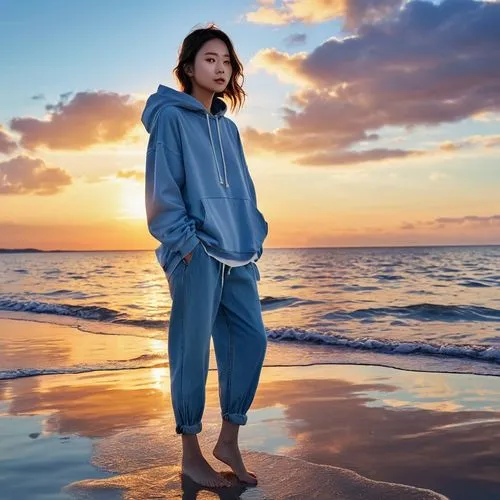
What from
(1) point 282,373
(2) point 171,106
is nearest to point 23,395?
(1) point 282,373

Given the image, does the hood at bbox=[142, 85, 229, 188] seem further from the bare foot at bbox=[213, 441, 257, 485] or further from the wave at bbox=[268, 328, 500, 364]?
the wave at bbox=[268, 328, 500, 364]

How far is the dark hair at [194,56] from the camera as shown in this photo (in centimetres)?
308

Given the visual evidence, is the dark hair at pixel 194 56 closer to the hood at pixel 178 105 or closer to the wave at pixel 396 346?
the hood at pixel 178 105

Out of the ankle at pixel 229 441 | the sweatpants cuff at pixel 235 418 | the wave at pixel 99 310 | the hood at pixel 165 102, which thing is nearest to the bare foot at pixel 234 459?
the ankle at pixel 229 441

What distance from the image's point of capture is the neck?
10.4 ft

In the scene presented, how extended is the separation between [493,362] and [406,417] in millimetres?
3293

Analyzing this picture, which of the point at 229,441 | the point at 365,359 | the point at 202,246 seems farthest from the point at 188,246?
the point at 365,359

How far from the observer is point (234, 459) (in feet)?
9.95

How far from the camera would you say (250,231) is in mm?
3072

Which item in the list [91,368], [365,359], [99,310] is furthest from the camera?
[99,310]

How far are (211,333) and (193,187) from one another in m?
0.74

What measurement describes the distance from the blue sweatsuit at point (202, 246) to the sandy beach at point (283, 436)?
1.35 feet

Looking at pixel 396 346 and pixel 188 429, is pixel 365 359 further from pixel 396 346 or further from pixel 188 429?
pixel 188 429

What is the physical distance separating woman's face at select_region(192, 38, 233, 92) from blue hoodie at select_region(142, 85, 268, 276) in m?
0.12
